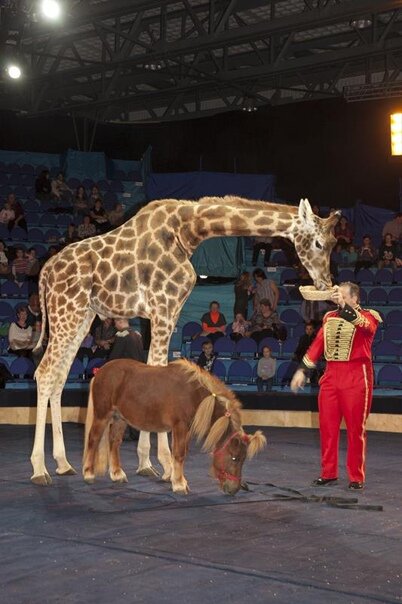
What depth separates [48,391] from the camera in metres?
8.66

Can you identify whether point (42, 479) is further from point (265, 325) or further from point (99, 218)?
point (99, 218)

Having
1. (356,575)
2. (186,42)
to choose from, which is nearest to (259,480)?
(356,575)

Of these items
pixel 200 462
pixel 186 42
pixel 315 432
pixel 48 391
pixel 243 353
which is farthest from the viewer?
pixel 186 42

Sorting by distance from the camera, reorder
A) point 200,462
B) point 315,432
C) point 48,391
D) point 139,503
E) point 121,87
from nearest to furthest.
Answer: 1. point 139,503
2. point 48,391
3. point 200,462
4. point 315,432
5. point 121,87

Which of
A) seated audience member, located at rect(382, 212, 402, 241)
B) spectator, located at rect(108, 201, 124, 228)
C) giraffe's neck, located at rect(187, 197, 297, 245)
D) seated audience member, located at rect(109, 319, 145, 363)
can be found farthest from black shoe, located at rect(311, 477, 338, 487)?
spectator, located at rect(108, 201, 124, 228)

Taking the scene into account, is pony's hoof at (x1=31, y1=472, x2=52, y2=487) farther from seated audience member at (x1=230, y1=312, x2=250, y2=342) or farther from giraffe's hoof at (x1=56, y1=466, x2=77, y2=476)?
seated audience member at (x1=230, y1=312, x2=250, y2=342)

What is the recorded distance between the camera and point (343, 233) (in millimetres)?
20922

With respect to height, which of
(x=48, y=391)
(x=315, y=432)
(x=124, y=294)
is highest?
(x=124, y=294)

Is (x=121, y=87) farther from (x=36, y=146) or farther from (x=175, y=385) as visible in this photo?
(x=175, y=385)

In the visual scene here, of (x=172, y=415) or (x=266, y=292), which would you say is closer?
(x=172, y=415)

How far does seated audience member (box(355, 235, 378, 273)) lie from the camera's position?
63.9 ft

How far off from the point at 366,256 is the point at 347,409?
1171cm

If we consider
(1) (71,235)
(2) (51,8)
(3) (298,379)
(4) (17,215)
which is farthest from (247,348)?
(3) (298,379)

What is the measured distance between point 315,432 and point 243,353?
3.81 m
